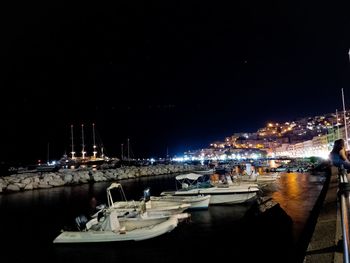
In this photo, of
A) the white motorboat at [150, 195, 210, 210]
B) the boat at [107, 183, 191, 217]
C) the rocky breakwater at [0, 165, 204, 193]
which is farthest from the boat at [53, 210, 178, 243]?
the rocky breakwater at [0, 165, 204, 193]

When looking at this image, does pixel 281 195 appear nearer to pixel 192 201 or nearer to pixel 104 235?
pixel 192 201

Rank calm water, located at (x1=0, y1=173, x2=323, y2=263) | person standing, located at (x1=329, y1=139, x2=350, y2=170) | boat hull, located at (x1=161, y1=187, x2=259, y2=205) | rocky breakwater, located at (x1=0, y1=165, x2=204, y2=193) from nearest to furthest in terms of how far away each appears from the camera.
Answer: person standing, located at (x1=329, y1=139, x2=350, y2=170) < calm water, located at (x1=0, y1=173, x2=323, y2=263) < boat hull, located at (x1=161, y1=187, x2=259, y2=205) < rocky breakwater, located at (x1=0, y1=165, x2=204, y2=193)

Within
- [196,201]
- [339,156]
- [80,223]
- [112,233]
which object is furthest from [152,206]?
[339,156]

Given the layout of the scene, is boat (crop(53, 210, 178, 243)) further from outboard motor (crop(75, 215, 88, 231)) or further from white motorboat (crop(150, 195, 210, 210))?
white motorboat (crop(150, 195, 210, 210))

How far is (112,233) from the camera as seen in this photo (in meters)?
17.0

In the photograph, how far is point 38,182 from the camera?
57.0 meters

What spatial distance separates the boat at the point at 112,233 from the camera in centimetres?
1694

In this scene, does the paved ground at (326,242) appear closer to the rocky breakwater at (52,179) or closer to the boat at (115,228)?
the boat at (115,228)

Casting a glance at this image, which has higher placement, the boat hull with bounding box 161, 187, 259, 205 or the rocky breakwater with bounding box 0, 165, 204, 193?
the rocky breakwater with bounding box 0, 165, 204, 193

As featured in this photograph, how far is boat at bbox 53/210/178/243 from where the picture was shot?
16938 mm

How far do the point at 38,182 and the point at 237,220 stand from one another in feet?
144

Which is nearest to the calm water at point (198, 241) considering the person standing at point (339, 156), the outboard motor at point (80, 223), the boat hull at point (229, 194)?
the outboard motor at point (80, 223)

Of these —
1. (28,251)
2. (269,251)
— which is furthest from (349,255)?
(28,251)

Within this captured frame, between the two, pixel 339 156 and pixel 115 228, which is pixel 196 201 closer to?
pixel 115 228
